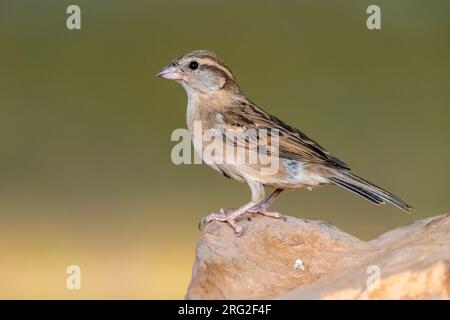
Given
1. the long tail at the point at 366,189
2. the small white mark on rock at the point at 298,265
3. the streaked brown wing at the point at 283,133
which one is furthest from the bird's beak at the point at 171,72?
the small white mark on rock at the point at 298,265

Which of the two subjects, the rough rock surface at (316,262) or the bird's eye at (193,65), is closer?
the rough rock surface at (316,262)

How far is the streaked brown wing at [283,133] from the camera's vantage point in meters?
5.79

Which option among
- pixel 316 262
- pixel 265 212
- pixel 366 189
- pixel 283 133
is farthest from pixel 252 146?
pixel 316 262

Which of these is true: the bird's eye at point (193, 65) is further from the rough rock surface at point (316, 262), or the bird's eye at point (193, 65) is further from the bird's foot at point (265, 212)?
the rough rock surface at point (316, 262)

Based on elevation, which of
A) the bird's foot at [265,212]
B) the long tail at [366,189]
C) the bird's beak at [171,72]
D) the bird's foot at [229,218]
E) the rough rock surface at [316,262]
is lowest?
the rough rock surface at [316,262]

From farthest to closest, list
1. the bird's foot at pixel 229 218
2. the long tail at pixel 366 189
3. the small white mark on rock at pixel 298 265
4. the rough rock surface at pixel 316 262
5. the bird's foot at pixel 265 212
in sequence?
the long tail at pixel 366 189, the bird's foot at pixel 265 212, the bird's foot at pixel 229 218, the small white mark on rock at pixel 298 265, the rough rock surface at pixel 316 262

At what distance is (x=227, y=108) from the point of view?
6.11m

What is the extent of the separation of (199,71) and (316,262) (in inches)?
69.4

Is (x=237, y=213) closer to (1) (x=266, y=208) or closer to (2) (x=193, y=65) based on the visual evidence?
(1) (x=266, y=208)

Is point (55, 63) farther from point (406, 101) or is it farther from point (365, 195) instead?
point (365, 195)

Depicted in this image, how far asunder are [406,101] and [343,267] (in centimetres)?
676

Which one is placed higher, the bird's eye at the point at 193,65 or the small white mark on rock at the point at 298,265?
the bird's eye at the point at 193,65

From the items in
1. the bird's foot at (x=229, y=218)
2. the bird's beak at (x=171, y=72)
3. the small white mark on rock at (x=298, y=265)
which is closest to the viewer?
the small white mark on rock at (x=298, y=265)

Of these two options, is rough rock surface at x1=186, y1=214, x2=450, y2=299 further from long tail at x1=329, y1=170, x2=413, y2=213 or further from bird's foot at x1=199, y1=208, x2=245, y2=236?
long tail at x1=329, y1=170, x2=413, y2=213
